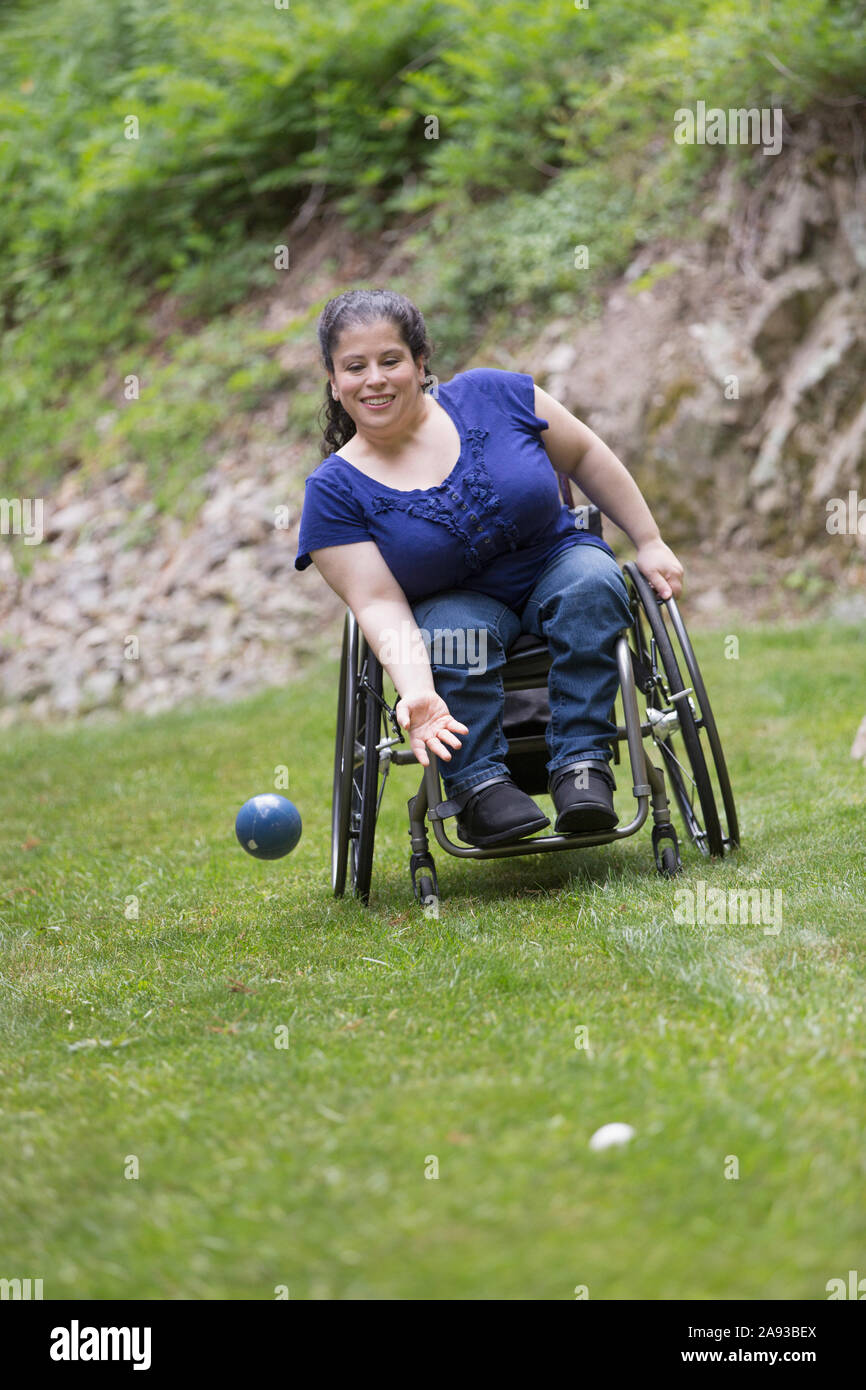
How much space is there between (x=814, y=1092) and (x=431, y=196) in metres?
8.48

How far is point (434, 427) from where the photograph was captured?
3.55 m

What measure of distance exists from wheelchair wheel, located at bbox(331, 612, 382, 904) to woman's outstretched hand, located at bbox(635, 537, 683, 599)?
2.45ft

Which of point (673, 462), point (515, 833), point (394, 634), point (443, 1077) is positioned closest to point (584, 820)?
point (515, 833)

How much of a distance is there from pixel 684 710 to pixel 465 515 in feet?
2.39

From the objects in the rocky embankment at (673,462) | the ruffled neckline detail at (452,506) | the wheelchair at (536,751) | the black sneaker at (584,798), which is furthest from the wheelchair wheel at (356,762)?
the rocky embankment at (673,462)

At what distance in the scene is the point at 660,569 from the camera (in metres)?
3.58

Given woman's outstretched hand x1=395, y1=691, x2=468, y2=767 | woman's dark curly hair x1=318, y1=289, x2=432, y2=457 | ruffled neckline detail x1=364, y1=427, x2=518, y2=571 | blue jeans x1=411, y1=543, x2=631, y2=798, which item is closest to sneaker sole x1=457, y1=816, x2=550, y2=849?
blue jeans x1=411, y1=543, x2=631, y2=798

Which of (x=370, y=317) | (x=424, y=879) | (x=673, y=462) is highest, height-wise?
(x=673, y=462)

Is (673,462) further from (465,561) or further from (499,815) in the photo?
(499,815)

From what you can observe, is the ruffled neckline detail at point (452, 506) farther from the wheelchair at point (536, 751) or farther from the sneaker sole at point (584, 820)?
the sneaker sole at point (584, 820)

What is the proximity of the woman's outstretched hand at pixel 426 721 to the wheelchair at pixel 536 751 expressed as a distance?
13 centimetres

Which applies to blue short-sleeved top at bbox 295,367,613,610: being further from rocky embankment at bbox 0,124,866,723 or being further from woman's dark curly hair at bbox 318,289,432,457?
rocky embankment at bbox 0,124,866,723

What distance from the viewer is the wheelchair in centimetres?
337

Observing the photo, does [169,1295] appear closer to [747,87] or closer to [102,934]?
[102,934]
